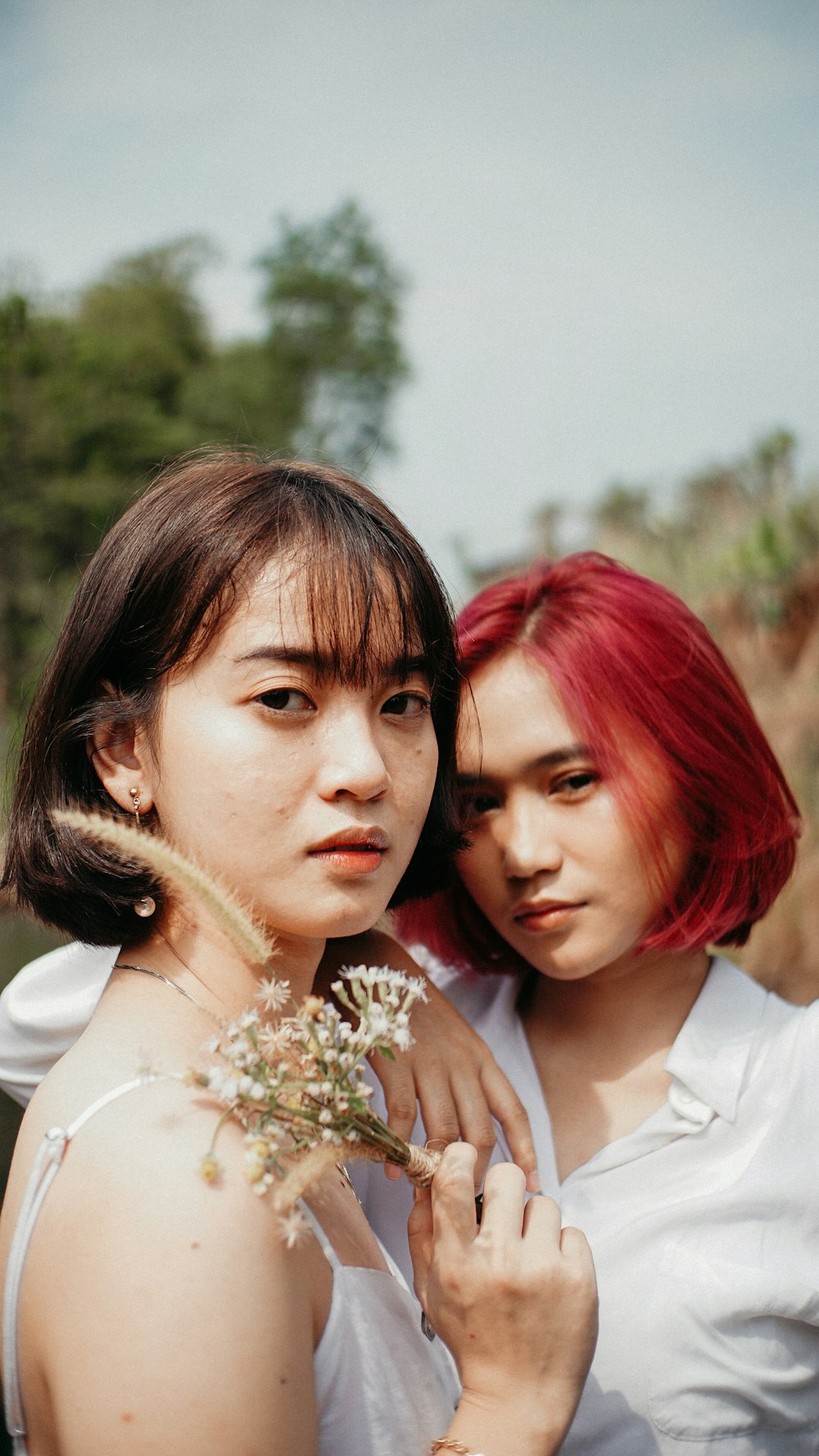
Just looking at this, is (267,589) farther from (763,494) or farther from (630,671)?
(763,494)

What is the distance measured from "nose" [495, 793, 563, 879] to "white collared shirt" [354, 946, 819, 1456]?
55 cm

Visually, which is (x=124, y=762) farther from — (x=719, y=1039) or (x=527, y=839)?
(x=719, y=1039)

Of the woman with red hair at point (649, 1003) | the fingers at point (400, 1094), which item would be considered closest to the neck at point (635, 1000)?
the woman with red hair at point (649, 1003)

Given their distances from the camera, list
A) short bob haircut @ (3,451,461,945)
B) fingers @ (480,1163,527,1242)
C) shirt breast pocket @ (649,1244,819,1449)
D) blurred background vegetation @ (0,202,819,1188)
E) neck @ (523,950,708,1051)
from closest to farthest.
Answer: fingers @ (480,1163,527,1242) → short bob haircut @ (3,451,461,945) → shirt breast pocket @ (649,1244,819,1449) → neck @ (523,950,708,1051) → blurred background vegetation @ (0,202,819,1188)

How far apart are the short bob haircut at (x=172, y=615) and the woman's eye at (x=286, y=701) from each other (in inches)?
2.9

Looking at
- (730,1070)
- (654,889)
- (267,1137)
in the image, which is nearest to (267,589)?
(267,1137)

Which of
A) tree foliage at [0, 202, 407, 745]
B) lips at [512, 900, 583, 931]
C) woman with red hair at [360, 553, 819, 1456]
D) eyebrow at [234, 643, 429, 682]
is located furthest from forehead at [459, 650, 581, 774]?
tree foliage at [0, 202, 407, 745]

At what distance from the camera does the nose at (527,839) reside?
2607mm

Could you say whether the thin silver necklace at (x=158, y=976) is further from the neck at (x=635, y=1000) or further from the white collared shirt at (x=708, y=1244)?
the neck at (x=635, y=1000)

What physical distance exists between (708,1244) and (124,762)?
5.15 ft

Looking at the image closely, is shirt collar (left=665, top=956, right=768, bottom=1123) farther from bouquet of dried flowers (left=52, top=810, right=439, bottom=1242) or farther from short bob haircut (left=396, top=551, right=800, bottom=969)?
bouquet of dried flowers (left=52, top=810, right=439, bottom=1242)

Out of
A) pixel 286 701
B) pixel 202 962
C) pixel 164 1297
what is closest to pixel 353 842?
pixel 286 701

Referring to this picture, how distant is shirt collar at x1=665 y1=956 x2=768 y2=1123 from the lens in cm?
252

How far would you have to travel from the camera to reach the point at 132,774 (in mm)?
1933
